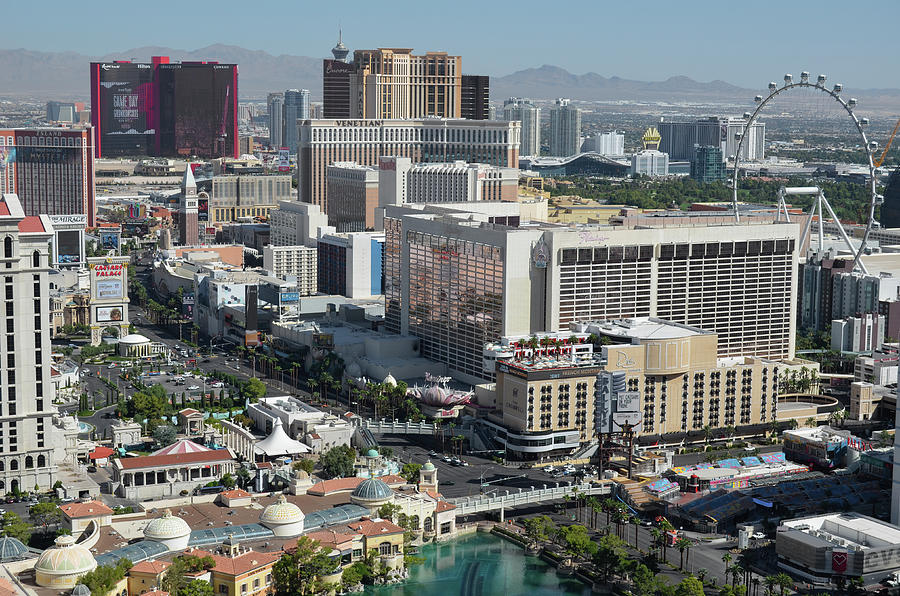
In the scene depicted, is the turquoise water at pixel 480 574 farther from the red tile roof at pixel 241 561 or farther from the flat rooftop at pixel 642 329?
the flat rooftop at pixel 642 329

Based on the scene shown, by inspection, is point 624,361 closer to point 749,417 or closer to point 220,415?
point 749,417

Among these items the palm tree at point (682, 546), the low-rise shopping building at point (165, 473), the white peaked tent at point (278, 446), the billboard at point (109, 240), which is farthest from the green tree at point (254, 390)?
the billboard at point (109, 240)

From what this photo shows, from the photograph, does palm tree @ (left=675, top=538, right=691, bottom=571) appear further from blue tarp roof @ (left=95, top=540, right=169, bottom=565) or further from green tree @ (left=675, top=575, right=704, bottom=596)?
blue tarp roof @ (left=95, top=540, right=169, bottom=565)

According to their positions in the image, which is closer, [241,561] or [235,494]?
[241,561]

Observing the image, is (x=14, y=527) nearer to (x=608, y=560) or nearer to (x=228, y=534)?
(x=228, y=534)

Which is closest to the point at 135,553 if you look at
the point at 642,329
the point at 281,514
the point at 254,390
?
the point at 281,514

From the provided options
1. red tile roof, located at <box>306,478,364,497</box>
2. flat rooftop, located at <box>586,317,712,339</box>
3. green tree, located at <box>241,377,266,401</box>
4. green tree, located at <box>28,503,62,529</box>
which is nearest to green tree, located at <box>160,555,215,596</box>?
green tree, located at <box>28,503,62,529</box>
